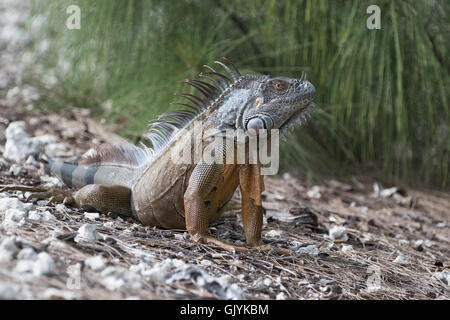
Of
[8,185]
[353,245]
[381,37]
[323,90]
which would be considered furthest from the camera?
[323,90]

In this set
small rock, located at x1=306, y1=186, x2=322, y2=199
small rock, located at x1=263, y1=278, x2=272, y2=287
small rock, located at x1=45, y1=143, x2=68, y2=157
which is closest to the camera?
small rock, located at x1=263, y1=278, x2=272, y2=287

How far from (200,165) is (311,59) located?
352cm

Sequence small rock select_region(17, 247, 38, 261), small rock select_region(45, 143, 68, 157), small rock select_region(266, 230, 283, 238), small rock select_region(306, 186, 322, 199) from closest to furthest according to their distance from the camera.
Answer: small rock select_region(17, 247, 38, 261) < small rock select_region(266, 230, 283, 238) < small rock select_region(45, 143, 68, 157) < small rock select_region(306, 186, 322, 199)

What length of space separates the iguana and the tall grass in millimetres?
1927

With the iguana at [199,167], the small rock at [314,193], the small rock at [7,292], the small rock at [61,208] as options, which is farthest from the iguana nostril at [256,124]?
the small rock at [314,193]

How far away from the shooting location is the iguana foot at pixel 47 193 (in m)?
4.57

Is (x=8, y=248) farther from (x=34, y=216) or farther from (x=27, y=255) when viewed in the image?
(x=34, y=216)

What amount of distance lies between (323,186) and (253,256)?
3.47 metres

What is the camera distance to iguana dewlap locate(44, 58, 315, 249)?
4.02m

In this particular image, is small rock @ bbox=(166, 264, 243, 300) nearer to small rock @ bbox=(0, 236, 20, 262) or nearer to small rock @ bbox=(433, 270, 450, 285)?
small rock @ bbox=(0, 236, 20, 262)

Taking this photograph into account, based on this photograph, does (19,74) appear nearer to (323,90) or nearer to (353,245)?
(323,90)

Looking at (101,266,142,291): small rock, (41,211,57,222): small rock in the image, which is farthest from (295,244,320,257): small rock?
(41,211,57,222): small rock
